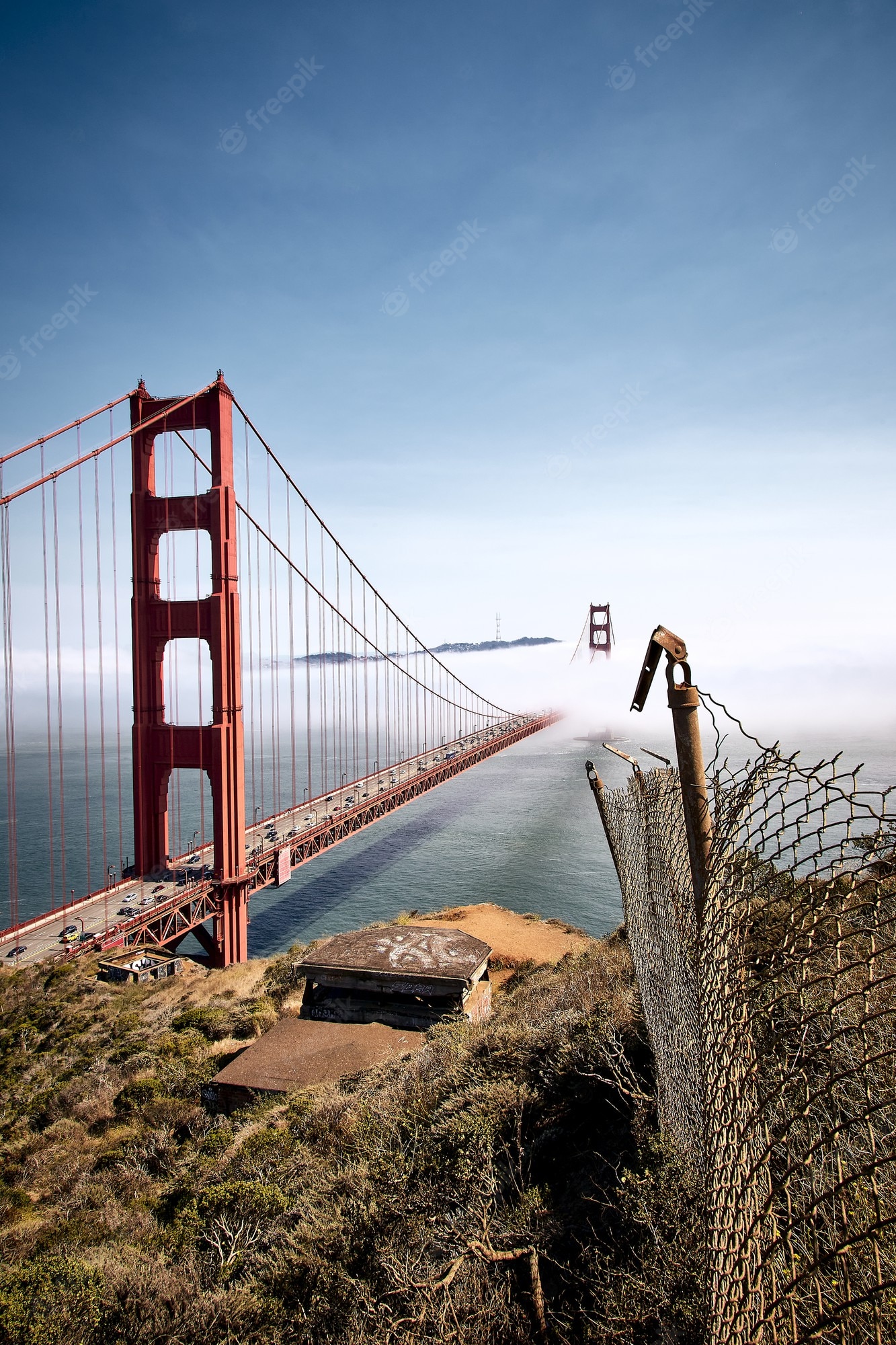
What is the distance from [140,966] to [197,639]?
9.28 metres

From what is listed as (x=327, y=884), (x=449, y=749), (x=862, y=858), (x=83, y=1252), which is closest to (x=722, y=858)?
(x=862, y=858)

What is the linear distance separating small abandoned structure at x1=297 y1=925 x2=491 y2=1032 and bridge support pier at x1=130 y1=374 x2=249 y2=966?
940 cm

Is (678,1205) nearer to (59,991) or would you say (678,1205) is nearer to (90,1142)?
(90,1142)

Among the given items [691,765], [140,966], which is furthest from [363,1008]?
[691,765]

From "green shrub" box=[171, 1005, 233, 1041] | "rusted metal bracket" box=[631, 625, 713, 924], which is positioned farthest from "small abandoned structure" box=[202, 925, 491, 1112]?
"rusted metal bracket" box=[631, 625, 713, 924]

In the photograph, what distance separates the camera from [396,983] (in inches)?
464

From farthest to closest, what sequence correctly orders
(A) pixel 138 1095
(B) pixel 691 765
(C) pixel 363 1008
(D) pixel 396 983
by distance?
(C) pixel 363 1008, (D) pixel 396 983, (A) pixel 138 1095, (B) pixel 691 765

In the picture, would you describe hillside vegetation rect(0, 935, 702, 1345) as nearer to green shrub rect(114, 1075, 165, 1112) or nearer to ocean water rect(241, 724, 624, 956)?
green shrub rect(114, 1075, 165, 1112)

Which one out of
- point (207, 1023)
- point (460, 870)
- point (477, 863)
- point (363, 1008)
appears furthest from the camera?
point (477, 863)

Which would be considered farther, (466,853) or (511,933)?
(466,853)

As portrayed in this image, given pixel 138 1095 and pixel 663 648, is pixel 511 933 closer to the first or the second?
pixel 138 1095

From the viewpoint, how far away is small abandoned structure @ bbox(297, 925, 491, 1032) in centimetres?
1166

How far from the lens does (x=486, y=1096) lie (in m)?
5.43

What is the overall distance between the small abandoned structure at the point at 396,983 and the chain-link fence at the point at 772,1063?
8.65 meters
